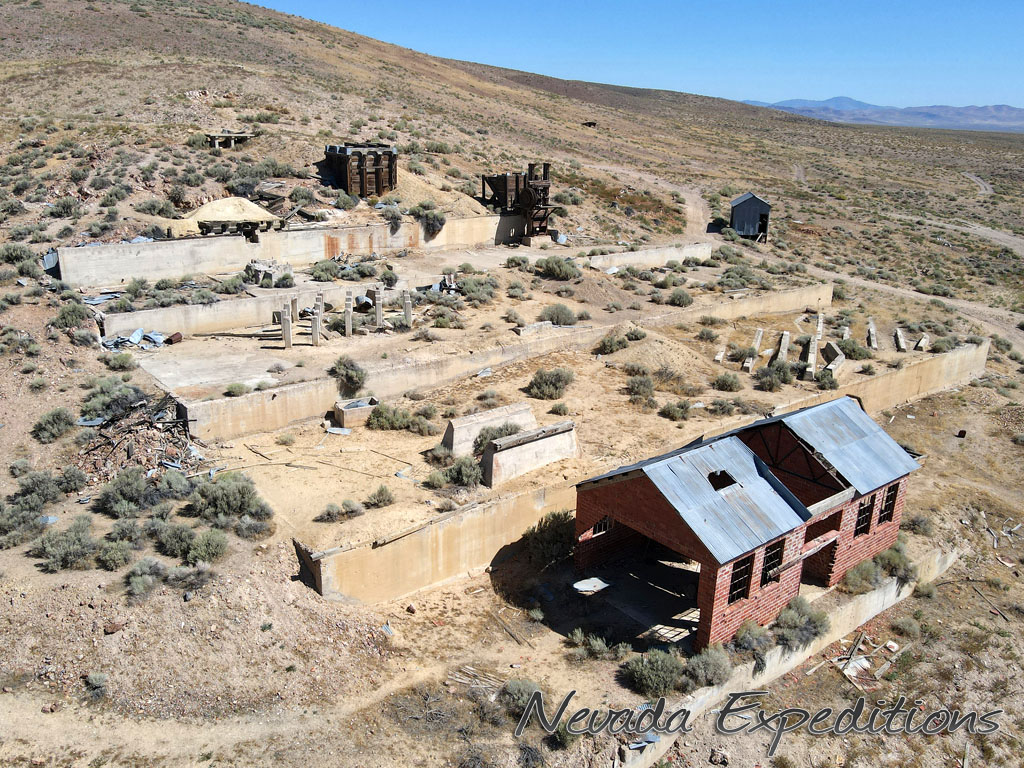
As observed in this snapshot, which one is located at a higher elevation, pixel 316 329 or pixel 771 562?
pixel 316 329

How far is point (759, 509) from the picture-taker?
42.3 ft

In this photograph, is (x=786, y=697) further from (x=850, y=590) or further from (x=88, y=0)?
(x=88, y=0)

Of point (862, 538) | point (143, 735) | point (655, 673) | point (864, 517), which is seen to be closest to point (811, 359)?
point (864, 517)

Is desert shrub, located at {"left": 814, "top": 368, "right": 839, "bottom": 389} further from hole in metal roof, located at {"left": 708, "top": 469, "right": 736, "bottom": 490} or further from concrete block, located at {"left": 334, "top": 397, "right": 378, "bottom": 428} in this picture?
concrete block, located at {"left": 334, "top": 397, "right": 378, "bottom": 428}

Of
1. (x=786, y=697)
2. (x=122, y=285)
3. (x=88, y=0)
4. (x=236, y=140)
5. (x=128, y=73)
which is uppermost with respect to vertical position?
(x=88, y=0)

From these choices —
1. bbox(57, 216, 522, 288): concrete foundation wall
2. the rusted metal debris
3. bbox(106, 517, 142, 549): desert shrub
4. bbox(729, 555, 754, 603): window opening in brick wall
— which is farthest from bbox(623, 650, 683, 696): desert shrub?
the rusted metal debris

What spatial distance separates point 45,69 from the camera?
1768 inches

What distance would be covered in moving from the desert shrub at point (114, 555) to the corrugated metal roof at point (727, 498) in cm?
819

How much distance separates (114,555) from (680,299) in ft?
72.6

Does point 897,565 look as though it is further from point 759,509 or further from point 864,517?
point 759,509

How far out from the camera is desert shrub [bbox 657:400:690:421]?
809 inches

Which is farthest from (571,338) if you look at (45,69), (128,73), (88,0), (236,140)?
(88,0)

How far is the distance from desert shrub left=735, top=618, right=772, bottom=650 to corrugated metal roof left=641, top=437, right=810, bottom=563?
1.41 meters

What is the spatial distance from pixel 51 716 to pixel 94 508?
4958 millimetres
